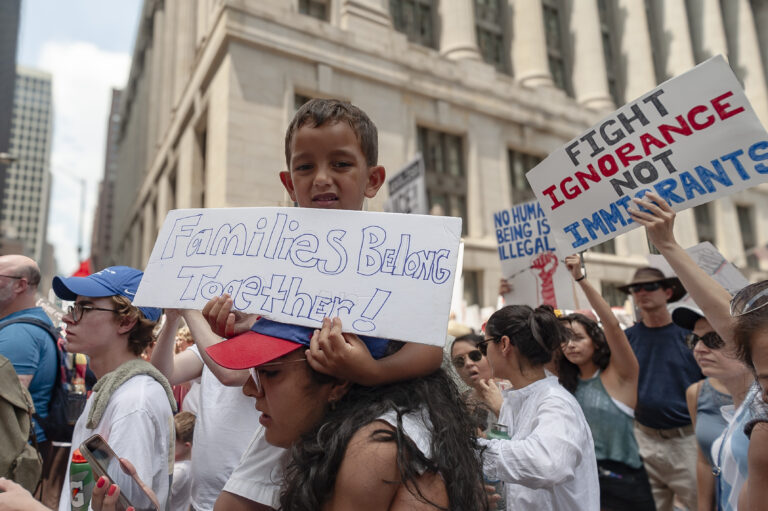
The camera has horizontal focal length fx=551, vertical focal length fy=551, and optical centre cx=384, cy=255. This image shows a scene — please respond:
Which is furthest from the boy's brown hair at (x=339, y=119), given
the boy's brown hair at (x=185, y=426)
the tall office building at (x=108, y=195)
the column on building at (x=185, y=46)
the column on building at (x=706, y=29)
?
the tall office building at (x=108, y=195)

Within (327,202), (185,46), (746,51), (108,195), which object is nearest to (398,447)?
(327,202)

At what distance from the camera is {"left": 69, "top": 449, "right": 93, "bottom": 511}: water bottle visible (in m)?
1.69

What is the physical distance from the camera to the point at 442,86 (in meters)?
20.7

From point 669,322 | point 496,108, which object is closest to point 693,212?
point 496,108

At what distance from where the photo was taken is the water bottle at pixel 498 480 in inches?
94.3

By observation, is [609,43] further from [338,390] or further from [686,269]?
[338,390]

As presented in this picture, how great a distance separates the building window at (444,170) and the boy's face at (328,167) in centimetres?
1936

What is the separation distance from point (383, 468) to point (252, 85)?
1665 centimetres

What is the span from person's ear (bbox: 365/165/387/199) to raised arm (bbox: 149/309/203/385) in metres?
1.15

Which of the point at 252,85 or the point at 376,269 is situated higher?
the point at 252,85

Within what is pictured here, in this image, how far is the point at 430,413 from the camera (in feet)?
4.60

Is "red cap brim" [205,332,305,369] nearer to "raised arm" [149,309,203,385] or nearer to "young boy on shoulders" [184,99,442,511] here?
"young boy on shoulders" [184,99,442,511]

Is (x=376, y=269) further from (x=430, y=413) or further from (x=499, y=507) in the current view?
(x=499, y=507)

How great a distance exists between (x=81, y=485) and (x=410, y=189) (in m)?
9.50
